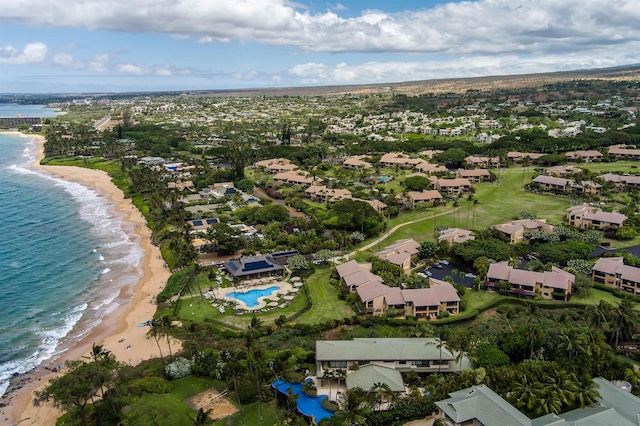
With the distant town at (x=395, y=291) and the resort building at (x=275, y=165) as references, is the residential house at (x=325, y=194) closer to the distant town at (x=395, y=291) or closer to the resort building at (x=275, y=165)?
the distant town at (x=395, y=291)

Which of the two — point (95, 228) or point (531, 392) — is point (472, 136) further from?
point (531, 392)

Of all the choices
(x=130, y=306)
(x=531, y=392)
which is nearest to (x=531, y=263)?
(x=531, y=392)

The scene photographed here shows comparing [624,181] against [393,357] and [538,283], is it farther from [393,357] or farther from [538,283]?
[393,357]

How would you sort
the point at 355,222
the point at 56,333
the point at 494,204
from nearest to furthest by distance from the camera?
the point at 56,333 < the point at 355,222 < the point at 494,204

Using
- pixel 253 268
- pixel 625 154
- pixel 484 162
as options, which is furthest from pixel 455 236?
pixel 625 154

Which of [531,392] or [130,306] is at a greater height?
[531,392]

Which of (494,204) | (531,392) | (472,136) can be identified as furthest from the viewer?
(472,136)

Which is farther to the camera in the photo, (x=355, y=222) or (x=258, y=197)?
(x=258, y=197)
